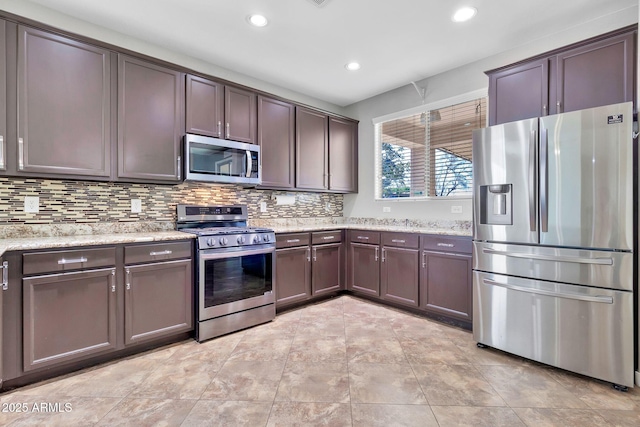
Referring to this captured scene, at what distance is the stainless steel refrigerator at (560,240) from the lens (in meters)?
1.96

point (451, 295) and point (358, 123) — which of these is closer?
point (451, 295)

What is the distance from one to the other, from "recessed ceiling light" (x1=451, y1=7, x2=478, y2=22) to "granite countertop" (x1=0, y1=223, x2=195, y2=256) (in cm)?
282

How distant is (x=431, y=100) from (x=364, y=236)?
1819 mm

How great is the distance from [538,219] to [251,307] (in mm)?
2519

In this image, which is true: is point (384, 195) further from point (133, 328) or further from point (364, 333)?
point (133, 328)

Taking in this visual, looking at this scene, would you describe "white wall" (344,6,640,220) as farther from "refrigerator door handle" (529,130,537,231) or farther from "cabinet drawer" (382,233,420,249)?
"refrigerator door handle" (529,130,537,231)

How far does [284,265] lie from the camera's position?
3.37 metres

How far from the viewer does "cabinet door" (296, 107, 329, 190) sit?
152 inches

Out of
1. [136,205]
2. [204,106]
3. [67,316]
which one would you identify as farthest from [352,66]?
[67,316]

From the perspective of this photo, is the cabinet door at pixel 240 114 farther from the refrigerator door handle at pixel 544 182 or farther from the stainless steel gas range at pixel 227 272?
the refrigerator door handle at pixel 544 182

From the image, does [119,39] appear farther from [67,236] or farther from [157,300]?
[157,300]

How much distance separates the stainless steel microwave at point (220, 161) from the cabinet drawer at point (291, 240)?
65 cm

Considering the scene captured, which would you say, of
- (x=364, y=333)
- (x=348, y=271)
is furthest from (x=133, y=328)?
(x=348, y=271)

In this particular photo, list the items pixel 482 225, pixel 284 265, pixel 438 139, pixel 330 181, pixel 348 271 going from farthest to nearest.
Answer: pixel 330 181, pixel 348 271, pixel 438 139, pixel 284 265, pixel 482 225
